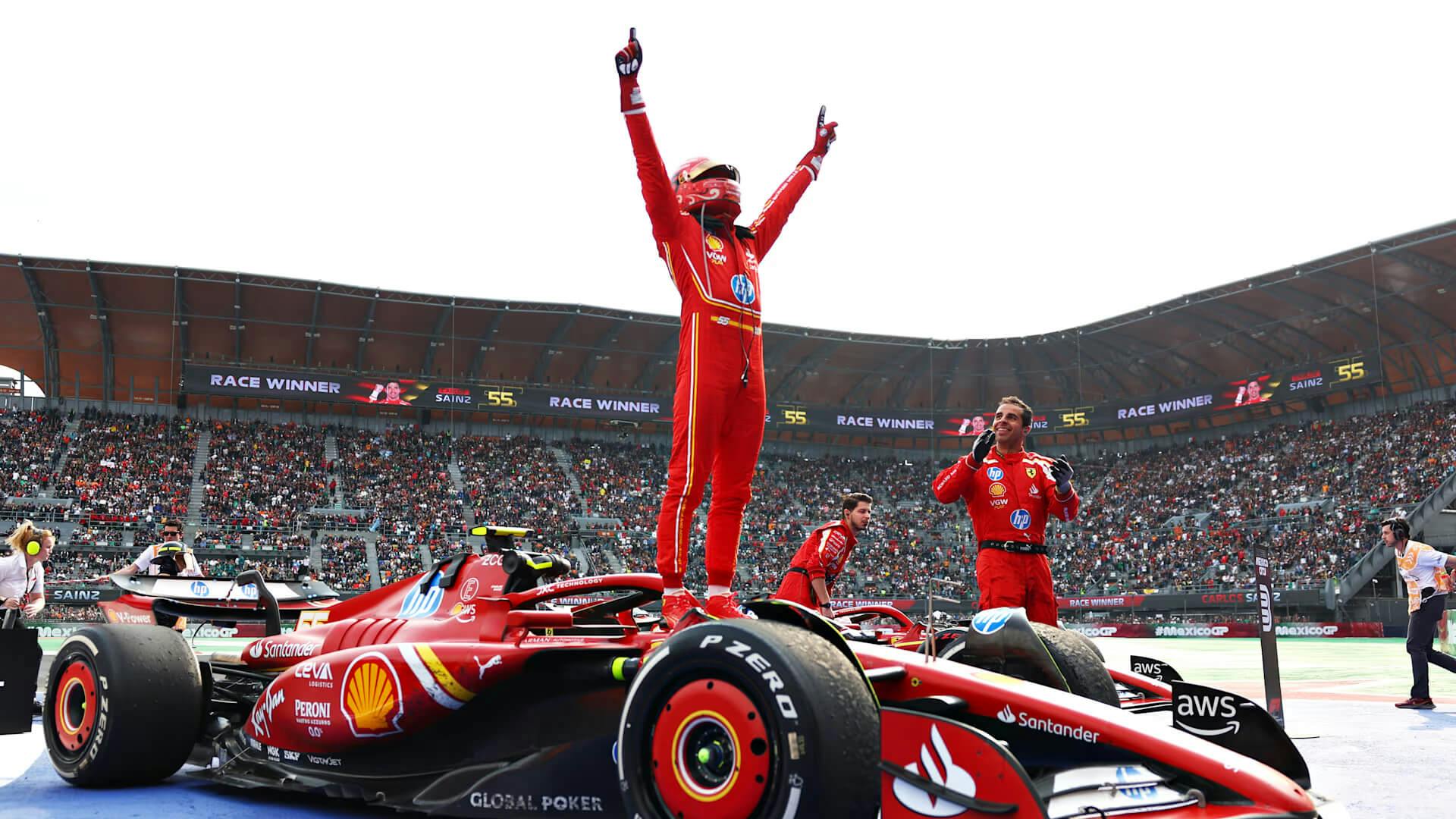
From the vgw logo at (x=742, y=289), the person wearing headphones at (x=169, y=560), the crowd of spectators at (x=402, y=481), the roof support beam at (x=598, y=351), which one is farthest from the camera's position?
the roof support beam at (x=598, y=351)

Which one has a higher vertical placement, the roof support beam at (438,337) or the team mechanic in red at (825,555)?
the roof support beam at (438,337)

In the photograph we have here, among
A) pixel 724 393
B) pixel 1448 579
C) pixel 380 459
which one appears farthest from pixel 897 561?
pixel 724 393

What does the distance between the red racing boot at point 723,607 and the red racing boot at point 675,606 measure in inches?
2.5

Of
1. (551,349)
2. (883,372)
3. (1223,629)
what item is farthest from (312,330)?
(1223,629)

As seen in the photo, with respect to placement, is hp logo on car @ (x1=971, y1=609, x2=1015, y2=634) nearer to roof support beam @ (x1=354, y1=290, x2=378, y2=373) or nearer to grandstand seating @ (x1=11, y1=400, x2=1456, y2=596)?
grandstand seating @ (x1=11, y1=400, x2=1456, y2=596)

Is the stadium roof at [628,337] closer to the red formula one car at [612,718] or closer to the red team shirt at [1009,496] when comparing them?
the red team shirt at [1009,496]

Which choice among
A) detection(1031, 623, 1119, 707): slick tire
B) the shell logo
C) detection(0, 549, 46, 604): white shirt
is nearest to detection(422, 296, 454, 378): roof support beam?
detection(0, 549, 46, 604): white shirt

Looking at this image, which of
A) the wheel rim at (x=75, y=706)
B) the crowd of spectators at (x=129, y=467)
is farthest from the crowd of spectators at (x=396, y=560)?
the wheel rim at (x=75, y=706)

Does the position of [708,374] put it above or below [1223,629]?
above

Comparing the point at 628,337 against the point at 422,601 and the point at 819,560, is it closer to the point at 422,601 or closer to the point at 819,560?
the point at 819,560

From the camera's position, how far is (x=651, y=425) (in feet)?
150

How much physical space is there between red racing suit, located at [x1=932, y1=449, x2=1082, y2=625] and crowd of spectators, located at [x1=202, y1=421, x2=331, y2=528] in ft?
109

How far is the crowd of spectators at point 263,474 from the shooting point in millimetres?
36312

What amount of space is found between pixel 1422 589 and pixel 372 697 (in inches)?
375
